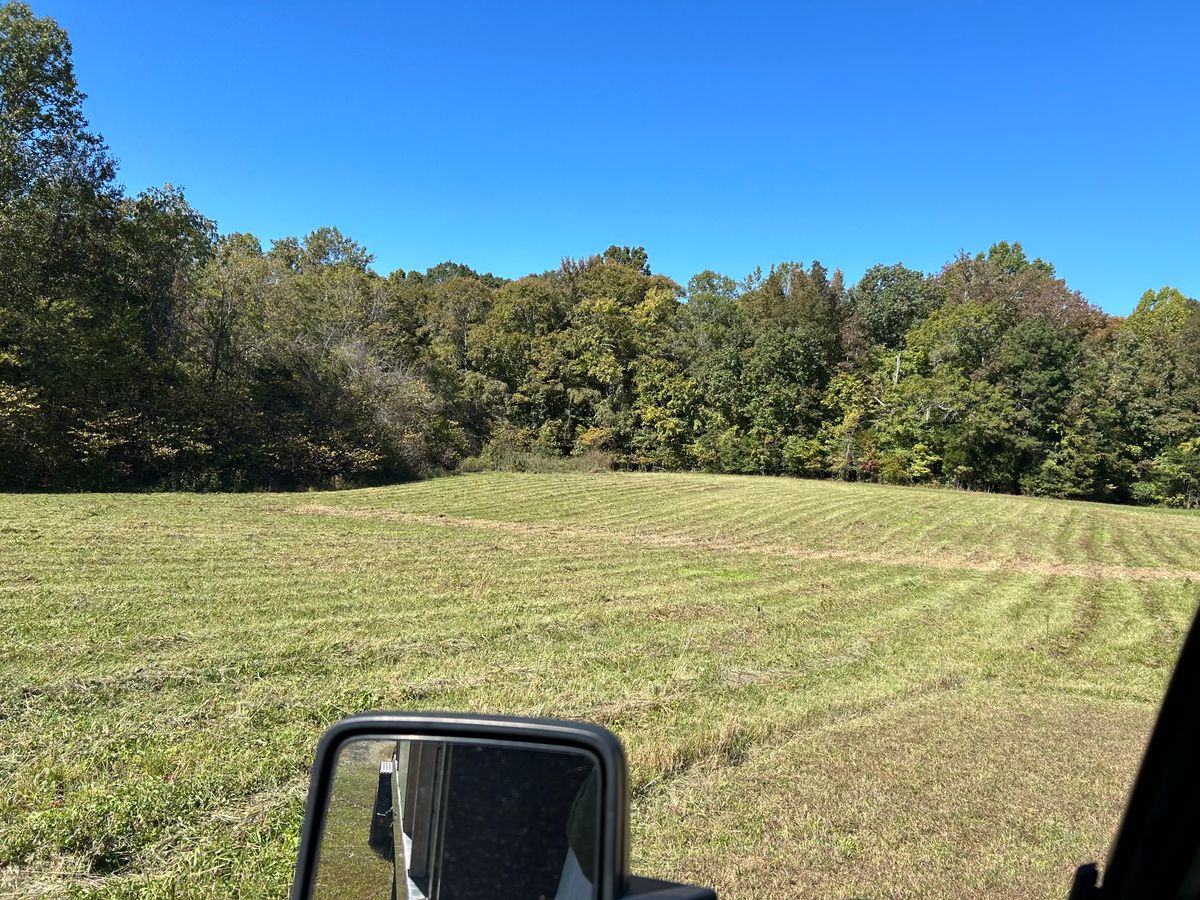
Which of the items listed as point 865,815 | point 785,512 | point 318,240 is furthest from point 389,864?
point 318,240

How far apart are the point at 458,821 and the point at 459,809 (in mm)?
26

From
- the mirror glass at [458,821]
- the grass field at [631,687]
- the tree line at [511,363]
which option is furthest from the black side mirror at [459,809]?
the tree line at [511,363]

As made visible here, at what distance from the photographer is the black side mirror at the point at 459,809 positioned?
1396 millimetres

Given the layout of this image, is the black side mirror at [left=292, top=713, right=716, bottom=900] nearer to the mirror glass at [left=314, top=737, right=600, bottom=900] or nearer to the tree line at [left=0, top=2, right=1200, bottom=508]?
the mirror glass at [left=314, top=737, right=600, bottom=900]

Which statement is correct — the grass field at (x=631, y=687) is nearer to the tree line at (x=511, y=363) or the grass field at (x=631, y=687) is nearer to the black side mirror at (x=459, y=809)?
the black side mirror at (x=459, y=809)

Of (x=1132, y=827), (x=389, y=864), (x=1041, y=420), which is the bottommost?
(x=389, y=864)

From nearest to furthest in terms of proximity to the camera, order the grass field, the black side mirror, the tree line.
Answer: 1. the black side mirror
2. the grass field
3. the tree line

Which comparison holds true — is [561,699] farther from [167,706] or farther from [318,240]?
[318,240]

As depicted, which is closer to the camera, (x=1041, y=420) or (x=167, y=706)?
(x=167, y=706)

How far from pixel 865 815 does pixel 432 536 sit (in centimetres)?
1112

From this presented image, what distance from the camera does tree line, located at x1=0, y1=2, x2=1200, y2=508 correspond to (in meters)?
19.4

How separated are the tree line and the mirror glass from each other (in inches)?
850

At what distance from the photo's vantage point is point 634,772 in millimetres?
3709

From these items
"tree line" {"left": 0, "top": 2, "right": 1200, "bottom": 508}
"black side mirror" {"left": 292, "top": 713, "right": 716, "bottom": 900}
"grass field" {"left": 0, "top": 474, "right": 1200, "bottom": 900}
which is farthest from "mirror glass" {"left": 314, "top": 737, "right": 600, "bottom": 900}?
"tree line" {"left": 0, "top": 2, "right": 1200, "bottom": 508}
